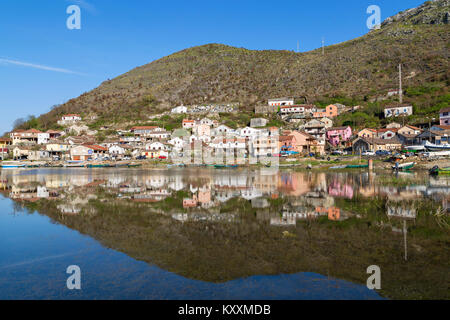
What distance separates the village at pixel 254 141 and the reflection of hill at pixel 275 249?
149 ft

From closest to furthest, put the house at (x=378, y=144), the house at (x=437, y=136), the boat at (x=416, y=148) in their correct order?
the boat at (x=416, y=148) < the house at (x=437, y=136) < the house at (x=378, y=144)

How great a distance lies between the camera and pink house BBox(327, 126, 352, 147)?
73500 millimetres

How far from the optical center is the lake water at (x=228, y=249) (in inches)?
286

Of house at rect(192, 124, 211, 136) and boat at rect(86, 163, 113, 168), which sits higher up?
house at rect(192, 124, 211, 136)

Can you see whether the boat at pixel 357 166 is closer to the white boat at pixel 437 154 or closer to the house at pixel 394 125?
the white boat at pixel 437 154

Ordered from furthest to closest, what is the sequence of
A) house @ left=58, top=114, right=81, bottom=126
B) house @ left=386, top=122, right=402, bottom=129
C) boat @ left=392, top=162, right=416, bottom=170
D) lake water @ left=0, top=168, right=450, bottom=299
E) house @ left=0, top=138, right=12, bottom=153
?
1. house @ left=58, top=114, right=81, bottom=126
2. house @ left=0, top=138, right=12, bottom=153
3. house @ left=386, top=122, right=402, bottom=129
4. boat @ left=392, top=162, right=416, bottom=170
5. lake water @ left=0, top=168, right=450, bottom=299

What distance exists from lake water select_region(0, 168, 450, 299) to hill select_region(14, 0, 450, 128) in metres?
78.0

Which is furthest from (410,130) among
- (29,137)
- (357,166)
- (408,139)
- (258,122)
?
(29,137)

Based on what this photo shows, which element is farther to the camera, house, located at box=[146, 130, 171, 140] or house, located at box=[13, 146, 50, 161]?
house, located at box=[146, 130, 171, 140]

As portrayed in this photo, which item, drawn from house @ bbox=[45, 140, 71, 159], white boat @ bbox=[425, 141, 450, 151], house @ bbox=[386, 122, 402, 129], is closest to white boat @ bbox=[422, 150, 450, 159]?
white boat @ bbox=[425, 141, 450, 151]

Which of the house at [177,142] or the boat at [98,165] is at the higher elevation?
the house at [177,142]

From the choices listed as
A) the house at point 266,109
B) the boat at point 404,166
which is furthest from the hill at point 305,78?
the boat at point 404,166

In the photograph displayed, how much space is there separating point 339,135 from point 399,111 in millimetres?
18555

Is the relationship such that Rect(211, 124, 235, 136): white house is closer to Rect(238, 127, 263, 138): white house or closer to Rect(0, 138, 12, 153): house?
Rect(238, 127, 263, 138): white house
